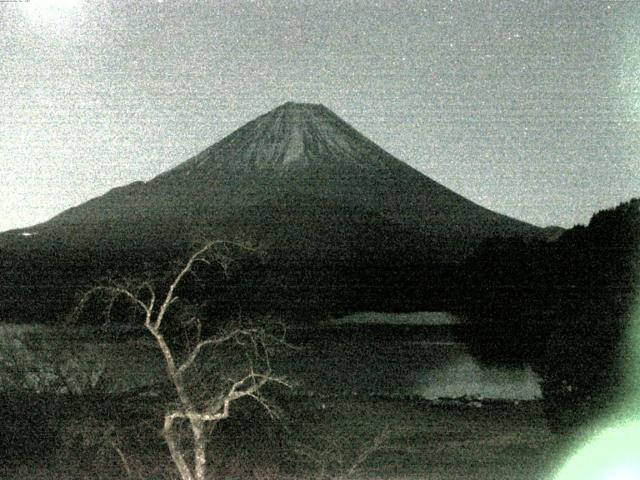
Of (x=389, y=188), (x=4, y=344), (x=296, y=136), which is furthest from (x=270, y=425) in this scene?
(x=296, y=136)

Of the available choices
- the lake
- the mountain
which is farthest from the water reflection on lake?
the mountain

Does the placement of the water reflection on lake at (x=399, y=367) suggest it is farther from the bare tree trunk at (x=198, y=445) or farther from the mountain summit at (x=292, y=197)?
the mountain summit at (x=292, y=197)

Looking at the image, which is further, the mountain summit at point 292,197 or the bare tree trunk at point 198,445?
the mountain summit at point 292,197

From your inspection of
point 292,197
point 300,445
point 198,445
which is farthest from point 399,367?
point 292,197

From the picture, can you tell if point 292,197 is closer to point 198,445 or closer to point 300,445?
point 300,445

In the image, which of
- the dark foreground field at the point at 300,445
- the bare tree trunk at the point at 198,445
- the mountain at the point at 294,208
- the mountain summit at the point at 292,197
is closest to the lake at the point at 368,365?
the dark foreground field at the point at 300,445

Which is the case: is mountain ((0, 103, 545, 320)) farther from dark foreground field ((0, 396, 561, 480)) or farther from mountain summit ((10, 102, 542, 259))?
dark foreground field ((0, 396, 561, 480))

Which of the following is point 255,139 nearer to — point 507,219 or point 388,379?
point 507,219
